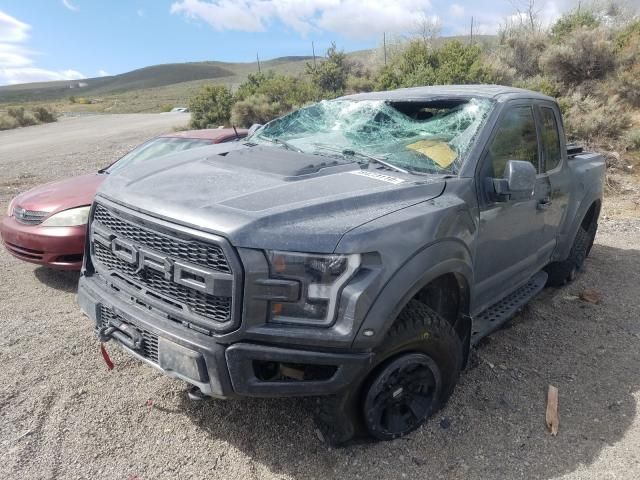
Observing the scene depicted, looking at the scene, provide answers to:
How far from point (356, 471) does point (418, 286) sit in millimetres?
998

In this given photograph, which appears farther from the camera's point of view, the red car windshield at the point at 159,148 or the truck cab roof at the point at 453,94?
the red car windshield at the point at 159,148

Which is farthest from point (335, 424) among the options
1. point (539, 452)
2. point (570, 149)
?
point (570, 149)

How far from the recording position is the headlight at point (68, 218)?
15.1 ft

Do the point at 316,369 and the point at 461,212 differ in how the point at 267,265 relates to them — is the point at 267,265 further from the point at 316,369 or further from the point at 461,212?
the point at 461,212

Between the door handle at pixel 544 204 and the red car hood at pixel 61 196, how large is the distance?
12.2ft

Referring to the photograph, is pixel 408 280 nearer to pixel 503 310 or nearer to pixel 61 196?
pixel 503 310

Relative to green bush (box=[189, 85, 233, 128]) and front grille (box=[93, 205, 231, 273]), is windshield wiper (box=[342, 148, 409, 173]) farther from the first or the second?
green bush (box=[189, 85, 233, 128])

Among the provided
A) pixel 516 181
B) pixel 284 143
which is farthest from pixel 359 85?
pixel 516 181

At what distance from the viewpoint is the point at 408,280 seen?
2.33 metres

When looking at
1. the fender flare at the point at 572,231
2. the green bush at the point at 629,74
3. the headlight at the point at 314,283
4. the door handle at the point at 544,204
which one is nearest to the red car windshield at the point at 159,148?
the door handle at the point at 544,204

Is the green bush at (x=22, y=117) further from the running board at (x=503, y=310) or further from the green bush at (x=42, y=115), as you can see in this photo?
the running board at (x=503, y=310)

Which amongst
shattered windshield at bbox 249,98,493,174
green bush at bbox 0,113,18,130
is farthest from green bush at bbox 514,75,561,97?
green bush at bbox 0,113,18,130

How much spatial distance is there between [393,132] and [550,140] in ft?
4.64

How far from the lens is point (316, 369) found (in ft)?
7.64
